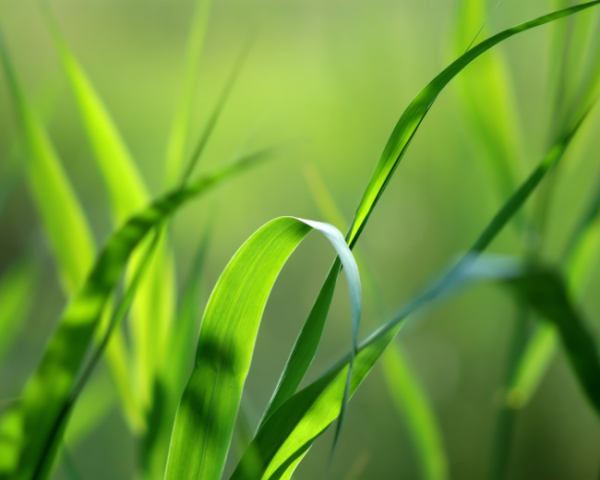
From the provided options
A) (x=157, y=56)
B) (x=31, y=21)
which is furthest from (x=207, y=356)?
(x=31, y=21)

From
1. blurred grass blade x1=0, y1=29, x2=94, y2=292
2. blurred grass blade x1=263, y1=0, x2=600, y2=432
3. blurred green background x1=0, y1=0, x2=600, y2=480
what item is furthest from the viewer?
blurred green background x1=0, y1=0, x2=600, y2=480

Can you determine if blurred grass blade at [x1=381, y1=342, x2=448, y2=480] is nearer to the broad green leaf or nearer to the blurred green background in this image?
the broad green leaf

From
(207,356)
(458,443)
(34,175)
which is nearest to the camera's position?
(207,356)

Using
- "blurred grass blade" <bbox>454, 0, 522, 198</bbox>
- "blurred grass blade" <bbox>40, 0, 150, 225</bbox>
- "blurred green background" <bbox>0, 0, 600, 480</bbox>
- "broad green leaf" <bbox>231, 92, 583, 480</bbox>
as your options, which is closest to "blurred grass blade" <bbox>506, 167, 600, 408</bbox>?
"blurred grass blade" <bbox>454, 0, 522, 198</bbox>

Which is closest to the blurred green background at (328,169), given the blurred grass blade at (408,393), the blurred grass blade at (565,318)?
the blurred grass blade at (408,393)

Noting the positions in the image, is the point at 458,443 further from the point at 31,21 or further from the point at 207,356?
the point at 31,21

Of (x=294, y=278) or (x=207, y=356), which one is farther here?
(x=294, y=278)

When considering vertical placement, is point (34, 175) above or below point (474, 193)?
above
